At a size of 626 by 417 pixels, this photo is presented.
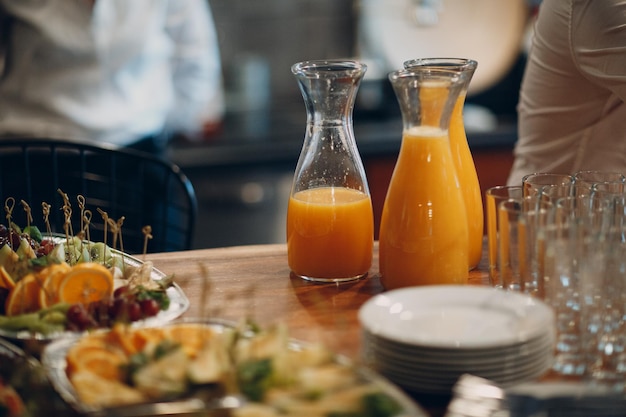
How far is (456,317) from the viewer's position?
3.47ft

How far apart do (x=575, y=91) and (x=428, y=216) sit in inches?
28.3

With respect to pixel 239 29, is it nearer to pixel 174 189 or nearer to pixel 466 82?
pixel 174 189

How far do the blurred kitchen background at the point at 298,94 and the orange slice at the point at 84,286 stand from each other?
211 cm

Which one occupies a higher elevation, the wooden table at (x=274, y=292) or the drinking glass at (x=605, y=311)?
the drinking glass at (x=605, y=311)

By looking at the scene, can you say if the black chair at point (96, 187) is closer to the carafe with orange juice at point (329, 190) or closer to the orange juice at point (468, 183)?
the carafe with orange juice at point (329, 190)

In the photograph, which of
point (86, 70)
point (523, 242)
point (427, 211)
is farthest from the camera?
point (86, 70)

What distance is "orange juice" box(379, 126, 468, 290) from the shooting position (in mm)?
1247

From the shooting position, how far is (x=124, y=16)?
102 inches

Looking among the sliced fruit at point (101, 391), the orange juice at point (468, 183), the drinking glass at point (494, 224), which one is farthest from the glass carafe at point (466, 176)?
the sliced fruit at point (101, 391)

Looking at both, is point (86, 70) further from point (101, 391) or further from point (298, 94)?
point (101, 391)

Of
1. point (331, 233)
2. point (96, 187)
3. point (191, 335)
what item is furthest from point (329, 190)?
point (96, 187)

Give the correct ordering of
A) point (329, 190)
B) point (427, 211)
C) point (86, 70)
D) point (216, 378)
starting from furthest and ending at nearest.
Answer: point (86, 70)
point (329, 190)
point (427, 211)
point (216, 378)

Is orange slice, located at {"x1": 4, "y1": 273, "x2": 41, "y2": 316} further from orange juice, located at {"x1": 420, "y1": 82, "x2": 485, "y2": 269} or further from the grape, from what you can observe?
orange juice, located at {"x1": 420, "y1": 82, "x2": 485, "y2": 269}

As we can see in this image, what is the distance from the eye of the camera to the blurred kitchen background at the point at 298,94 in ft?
11.0
